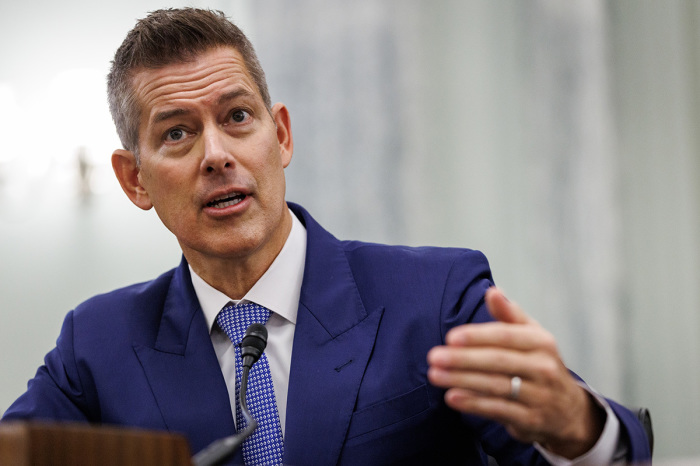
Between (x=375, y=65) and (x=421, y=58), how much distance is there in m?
0.20

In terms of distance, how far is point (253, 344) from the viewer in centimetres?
127

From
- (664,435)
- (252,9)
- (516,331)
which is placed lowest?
(664,435)

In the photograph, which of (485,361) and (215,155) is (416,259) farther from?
(485,361)

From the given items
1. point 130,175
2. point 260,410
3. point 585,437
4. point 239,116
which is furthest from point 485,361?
point 130,175

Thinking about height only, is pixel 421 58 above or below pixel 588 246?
above

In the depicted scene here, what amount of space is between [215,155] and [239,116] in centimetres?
15

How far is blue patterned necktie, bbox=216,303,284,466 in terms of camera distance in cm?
136

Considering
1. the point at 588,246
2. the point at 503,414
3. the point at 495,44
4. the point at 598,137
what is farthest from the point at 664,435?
the point at 503,414

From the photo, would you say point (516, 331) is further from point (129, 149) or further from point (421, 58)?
point (421, 58)

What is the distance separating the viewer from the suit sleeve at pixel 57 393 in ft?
→ 4.86

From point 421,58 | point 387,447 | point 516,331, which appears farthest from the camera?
point 421,58

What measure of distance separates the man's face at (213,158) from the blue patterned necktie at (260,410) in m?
0.16

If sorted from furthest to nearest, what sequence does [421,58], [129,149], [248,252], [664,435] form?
[421,58]
[664,435]
[129,149]
[248,252]

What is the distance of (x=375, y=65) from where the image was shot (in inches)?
115
